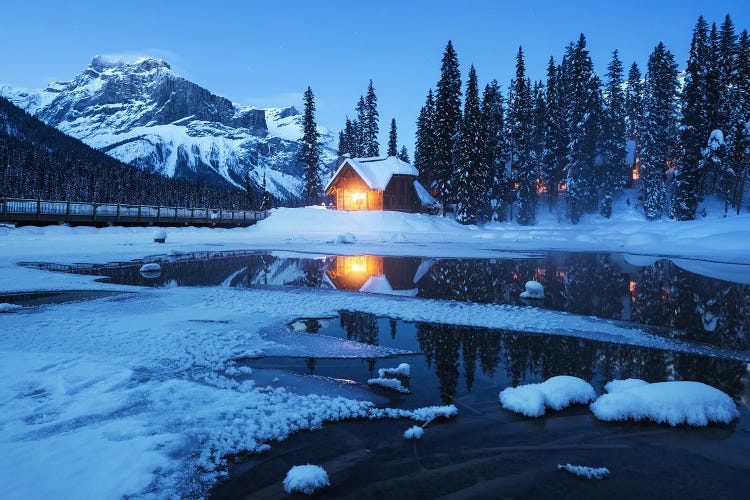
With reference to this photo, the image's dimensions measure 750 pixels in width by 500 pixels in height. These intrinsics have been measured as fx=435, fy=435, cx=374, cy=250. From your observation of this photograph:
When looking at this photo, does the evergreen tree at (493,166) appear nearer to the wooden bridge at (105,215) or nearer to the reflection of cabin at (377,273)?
the wooden bridge at (105,215)

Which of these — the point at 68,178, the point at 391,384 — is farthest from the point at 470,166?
the point at 68,178

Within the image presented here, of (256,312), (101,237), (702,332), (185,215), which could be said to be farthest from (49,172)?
(702,332)

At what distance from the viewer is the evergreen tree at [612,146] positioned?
54312 millimetres

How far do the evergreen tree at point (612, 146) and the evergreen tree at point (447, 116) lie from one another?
19856mm

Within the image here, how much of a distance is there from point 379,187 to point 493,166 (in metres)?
13.5

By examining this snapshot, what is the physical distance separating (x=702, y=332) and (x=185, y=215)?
3933cm

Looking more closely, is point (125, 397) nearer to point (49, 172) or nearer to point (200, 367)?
point (200, 367)

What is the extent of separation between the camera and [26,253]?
19.2m

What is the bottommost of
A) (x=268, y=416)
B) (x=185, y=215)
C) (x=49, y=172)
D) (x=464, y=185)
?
(x=268, y=416)

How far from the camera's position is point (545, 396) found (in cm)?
464

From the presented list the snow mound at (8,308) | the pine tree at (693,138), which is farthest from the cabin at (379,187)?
the snow mound at (8,308)

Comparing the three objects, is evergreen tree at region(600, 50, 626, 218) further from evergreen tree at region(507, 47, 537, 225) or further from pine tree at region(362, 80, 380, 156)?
pine tree at region(362, 80, 380, 156)

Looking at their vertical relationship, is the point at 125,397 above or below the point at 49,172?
below

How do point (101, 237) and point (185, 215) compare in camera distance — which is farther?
point (185, 215)
